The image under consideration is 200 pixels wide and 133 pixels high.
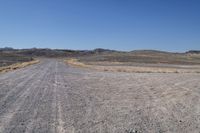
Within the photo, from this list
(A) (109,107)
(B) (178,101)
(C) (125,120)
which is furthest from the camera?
(B) (178,101)

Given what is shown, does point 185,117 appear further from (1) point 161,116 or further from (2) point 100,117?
(2) point 100,117

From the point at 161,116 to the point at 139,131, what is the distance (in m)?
2.41

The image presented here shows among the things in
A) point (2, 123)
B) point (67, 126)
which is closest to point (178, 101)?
point (67, 126)

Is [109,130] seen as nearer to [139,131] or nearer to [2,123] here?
[139,131]

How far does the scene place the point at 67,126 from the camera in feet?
29.1

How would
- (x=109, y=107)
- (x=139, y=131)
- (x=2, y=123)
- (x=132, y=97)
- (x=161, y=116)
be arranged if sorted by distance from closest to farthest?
(x=139, y=131) < (x=2, y=123) < (x=161, y=116) < (x=109, y=107) < (x=132, y=97)

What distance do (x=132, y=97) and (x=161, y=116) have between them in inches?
203

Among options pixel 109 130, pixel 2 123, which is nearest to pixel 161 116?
pixel 109 130

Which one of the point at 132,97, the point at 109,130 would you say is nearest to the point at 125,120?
the point at 109,130

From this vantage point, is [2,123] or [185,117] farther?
[185,117]

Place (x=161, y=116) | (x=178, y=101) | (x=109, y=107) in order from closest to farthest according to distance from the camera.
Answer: (x=161, y=116) → (x=109, y=107) → (x=178, y=101)

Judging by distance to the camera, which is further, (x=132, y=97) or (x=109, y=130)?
(x=132, y=97)

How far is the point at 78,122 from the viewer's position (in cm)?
948

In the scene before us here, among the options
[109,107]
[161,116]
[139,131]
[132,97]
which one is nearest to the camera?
[139,131]
